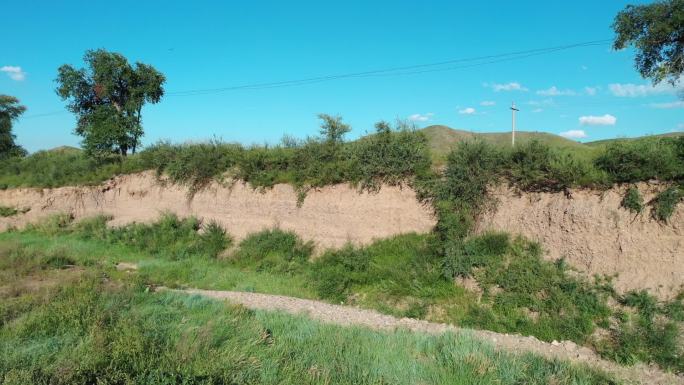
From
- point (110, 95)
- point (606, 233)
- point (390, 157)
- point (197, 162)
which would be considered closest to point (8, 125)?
point (110, 95)

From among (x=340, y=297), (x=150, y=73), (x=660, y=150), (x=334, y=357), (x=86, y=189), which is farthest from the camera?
(x=150, y=73)

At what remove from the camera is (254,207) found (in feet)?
52.0

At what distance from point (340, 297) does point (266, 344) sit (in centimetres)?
520

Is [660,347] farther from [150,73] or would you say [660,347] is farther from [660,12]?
[150,73]

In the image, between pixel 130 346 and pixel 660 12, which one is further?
pixel 660 12

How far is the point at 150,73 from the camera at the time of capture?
2945cm

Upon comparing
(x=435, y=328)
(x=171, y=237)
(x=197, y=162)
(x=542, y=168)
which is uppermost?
(x=197, y=162)

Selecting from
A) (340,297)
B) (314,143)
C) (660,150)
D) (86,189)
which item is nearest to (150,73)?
(86,189)

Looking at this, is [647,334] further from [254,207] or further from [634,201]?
[254,207]

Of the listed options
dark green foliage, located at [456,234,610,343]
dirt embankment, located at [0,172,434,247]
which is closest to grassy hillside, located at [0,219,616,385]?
dark green foliage, located at [456,234,610,343]

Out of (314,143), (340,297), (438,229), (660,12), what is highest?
(660,12)

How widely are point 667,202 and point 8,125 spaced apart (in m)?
49.5

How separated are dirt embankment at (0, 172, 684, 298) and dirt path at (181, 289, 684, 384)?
1983mm

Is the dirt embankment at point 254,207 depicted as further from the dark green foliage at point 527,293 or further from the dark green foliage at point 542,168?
the dark green foliage at point 542,168
